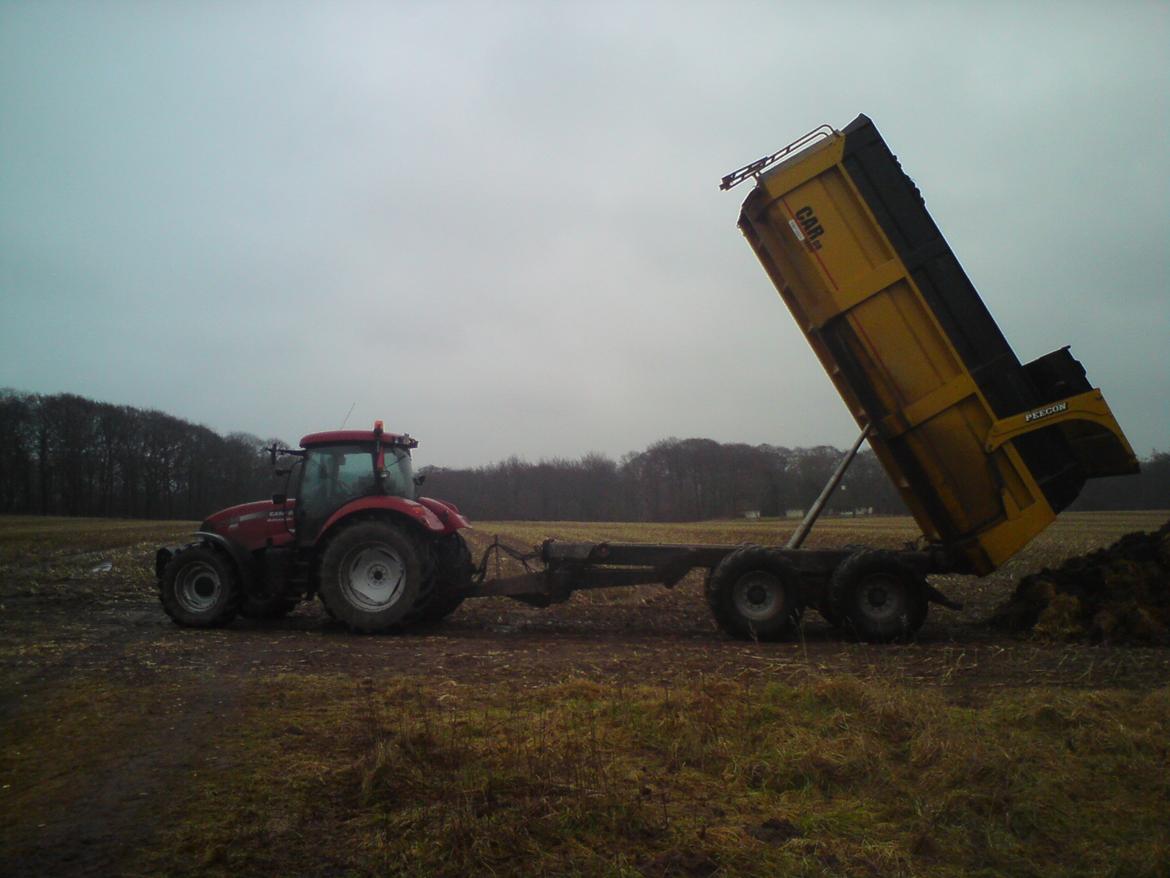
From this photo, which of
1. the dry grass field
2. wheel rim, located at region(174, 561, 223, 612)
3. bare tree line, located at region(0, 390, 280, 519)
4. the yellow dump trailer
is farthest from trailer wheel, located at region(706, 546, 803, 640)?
bare tree line, located at region(0, 390, 280, 519)

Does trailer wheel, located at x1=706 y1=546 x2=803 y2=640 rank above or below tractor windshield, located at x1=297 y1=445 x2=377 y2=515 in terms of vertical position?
below

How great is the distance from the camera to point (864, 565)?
824 cm

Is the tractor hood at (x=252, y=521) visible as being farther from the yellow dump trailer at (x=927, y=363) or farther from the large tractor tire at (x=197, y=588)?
the yellow dump trailer at (x=927, y=363)

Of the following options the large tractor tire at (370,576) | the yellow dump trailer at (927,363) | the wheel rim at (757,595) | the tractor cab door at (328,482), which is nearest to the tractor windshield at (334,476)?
the tractor cab door at (328,482)

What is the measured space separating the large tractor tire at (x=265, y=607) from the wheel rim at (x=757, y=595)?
5.75m

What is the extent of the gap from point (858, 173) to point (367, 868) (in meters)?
7.60

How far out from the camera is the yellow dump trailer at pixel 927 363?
7.76 meters

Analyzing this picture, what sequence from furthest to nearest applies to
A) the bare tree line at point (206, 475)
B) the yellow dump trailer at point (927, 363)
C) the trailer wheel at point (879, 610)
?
1. the bare tree line at point (206, 475)
2. the trailer wheel at point (879, 610)
3. the yellow dump trailer at point (927, 363)

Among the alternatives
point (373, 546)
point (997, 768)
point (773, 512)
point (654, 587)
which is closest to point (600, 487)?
point (773, 512)

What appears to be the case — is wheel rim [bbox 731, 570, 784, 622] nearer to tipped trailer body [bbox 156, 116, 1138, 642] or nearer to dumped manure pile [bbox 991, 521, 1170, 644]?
tipped trailer body [bbox 156, 116, 1138, 642]

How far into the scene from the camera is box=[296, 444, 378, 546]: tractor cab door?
9398mm

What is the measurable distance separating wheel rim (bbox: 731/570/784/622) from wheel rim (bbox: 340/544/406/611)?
3826mm

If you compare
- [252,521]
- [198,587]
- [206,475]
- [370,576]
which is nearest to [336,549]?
[370,576]

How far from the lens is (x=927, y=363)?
7.95 meters
